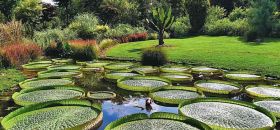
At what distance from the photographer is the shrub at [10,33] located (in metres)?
14.5

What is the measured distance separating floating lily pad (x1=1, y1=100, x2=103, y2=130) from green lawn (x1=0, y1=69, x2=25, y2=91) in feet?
9.78

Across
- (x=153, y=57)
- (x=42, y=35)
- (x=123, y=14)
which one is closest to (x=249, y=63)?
(x=153, y=57)

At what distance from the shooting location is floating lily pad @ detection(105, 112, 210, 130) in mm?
6066

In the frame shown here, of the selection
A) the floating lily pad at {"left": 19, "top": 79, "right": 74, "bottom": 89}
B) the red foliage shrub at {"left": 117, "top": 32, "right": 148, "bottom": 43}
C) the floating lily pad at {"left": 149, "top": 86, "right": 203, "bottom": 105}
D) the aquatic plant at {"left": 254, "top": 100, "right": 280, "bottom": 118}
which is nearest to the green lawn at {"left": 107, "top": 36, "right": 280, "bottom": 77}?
the aquatic plant at {"left": 254, "top": 100, "right": 280, "bottom": 118}

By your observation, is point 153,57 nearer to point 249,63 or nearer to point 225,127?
point 249,63

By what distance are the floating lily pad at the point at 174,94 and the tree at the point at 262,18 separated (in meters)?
15.5

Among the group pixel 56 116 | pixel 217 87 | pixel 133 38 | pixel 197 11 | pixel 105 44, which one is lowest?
pixel 217 87

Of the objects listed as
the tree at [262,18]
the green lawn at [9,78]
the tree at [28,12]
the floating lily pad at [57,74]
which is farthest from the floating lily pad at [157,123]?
the tree at [28,12]

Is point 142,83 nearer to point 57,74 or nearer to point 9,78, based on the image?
point 57,74

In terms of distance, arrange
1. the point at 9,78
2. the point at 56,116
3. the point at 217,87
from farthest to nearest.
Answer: the point at 9,78 → the point at 217,87 → the point at 56,116

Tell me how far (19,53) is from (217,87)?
28.8ft

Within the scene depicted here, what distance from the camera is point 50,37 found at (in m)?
19.5

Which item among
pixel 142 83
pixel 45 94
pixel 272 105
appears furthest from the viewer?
pixel 142 83

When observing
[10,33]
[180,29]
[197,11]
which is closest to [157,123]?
[10,33]
